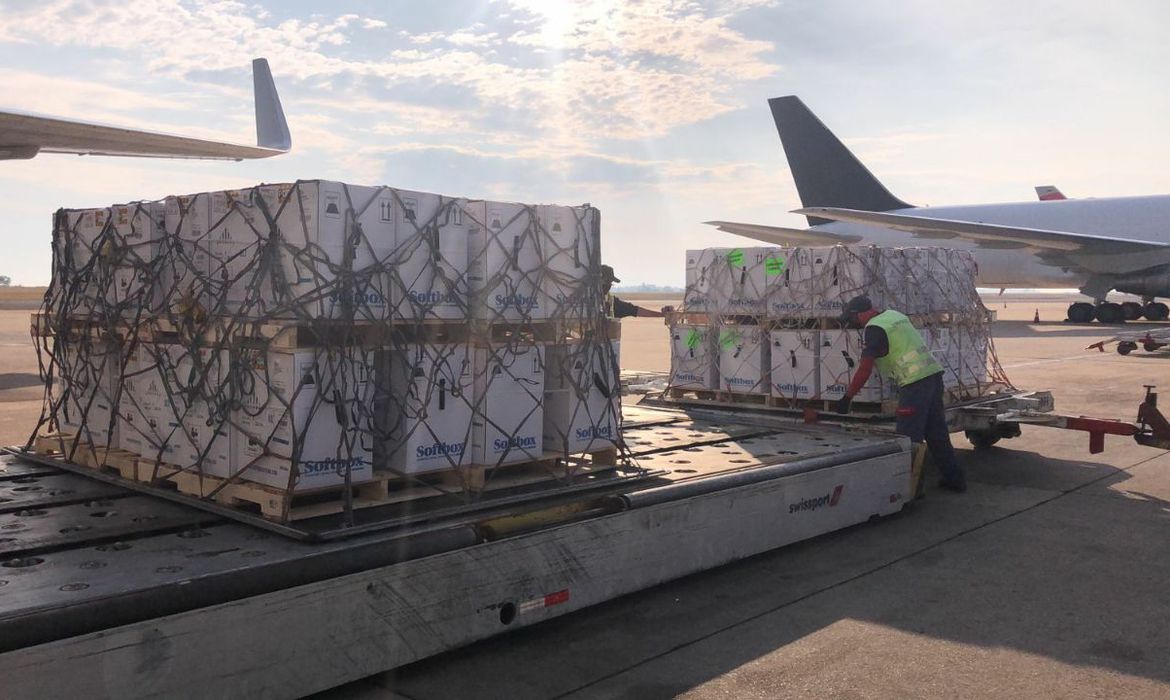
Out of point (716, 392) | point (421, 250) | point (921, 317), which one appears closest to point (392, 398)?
point (421, 250)

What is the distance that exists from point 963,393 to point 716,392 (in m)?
2.70

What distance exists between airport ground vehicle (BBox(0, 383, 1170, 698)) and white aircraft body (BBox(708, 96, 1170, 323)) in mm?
25661

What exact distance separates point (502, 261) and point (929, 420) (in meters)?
4.71

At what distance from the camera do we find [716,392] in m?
9.65

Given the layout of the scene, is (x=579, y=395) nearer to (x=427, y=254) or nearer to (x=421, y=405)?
(x=421, y=405)

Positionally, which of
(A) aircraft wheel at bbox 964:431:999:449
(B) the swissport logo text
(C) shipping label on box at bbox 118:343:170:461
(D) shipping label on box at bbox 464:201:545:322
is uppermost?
(D) shipping label on box at bbox 464:201:545:322

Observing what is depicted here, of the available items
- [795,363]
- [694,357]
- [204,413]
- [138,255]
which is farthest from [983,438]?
[138,255]

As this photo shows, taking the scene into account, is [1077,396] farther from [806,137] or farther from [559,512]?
[806,137]

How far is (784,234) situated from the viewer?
36062mm

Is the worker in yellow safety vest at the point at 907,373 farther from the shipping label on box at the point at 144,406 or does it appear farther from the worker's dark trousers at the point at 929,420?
the shipping label on box at the point at 144,406

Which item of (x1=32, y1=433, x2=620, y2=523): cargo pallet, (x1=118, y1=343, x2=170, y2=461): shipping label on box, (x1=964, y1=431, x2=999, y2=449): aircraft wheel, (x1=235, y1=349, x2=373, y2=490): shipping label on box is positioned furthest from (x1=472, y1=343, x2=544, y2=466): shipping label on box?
(x1=964, y1=431, x2=999, y2=449): aircraft wheel

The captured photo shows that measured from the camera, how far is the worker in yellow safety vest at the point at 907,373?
791cm

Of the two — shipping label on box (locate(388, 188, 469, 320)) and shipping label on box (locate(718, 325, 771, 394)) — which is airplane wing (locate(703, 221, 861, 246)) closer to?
shipping label on box (locate(718, 325, 771, 394))

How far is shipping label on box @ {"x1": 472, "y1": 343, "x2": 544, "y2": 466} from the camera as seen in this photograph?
17.1 feet
